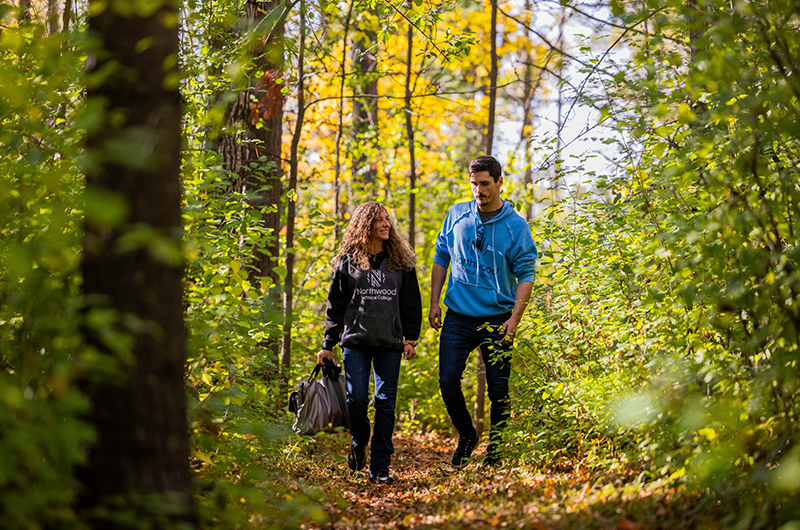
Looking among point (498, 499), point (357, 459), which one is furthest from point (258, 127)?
point (498, 499)

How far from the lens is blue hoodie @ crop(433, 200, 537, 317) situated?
474cm

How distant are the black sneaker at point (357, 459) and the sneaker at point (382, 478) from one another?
0.59ft

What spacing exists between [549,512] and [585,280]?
1.83 metres

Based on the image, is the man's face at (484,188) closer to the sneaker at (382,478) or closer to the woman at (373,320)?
the woman at (373,320)

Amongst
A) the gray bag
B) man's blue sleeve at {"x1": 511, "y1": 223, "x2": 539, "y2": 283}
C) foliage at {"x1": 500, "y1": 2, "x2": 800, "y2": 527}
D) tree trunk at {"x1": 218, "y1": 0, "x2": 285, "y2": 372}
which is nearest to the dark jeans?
foliage at {"x1": 500, "y1": 2, "x2": 800, "y2": 527}

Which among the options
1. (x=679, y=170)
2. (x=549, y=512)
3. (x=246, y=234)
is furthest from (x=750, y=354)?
(x=246, y=234)

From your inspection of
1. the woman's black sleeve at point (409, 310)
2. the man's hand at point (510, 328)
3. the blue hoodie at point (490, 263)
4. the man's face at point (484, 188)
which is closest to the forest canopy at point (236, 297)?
the man's hand at point (510, 328)

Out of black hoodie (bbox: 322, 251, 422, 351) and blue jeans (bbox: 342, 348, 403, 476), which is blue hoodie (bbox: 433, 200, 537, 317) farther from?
blue jeans (bbox: 342, 348, 403, 476)

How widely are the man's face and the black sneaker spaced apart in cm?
228

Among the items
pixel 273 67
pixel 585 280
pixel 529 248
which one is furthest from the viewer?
pixel 273 67

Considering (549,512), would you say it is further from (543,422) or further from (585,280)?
(585,280)

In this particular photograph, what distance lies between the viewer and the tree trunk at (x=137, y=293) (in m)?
2.03

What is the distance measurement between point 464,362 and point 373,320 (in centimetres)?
84

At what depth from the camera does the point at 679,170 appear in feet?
8.13
